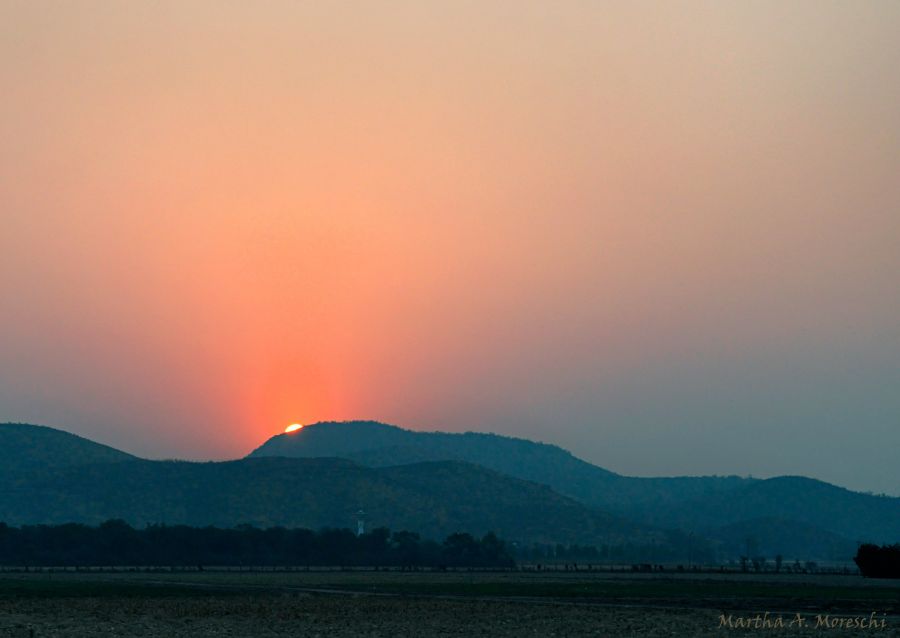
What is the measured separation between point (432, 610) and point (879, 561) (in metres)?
96.2

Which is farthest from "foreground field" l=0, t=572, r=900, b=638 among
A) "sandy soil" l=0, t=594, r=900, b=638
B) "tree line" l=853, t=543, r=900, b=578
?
"tree line" l=853, t=543, r=900, b=578

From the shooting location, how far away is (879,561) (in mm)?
172125

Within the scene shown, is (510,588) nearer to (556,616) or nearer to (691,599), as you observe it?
(691,599)

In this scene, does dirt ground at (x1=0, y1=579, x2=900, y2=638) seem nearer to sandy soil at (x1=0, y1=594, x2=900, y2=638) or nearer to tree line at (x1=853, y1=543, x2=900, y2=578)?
sandy soil at (x1=0, y1=594, x2=900, y2=638)

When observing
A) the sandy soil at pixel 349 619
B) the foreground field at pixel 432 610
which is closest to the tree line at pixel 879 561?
the foreground field at pixel 432 610

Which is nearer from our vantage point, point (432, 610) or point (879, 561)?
point (432, 610)

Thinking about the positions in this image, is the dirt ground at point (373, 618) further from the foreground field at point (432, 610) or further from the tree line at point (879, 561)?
the tree line at point (879, 561)

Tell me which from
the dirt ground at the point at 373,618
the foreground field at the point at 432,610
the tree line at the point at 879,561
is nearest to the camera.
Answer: the dirt ground at the point at 373,618

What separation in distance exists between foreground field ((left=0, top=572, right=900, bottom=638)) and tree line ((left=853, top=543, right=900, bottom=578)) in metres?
32.4

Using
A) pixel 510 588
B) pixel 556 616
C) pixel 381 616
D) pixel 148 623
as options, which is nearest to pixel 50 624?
pixel 148 623

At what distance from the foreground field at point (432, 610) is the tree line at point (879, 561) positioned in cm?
3238

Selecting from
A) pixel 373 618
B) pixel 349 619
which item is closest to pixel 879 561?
pixel 373 618

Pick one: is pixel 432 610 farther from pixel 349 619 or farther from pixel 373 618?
pixel 349 619

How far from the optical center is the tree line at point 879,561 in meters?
170
